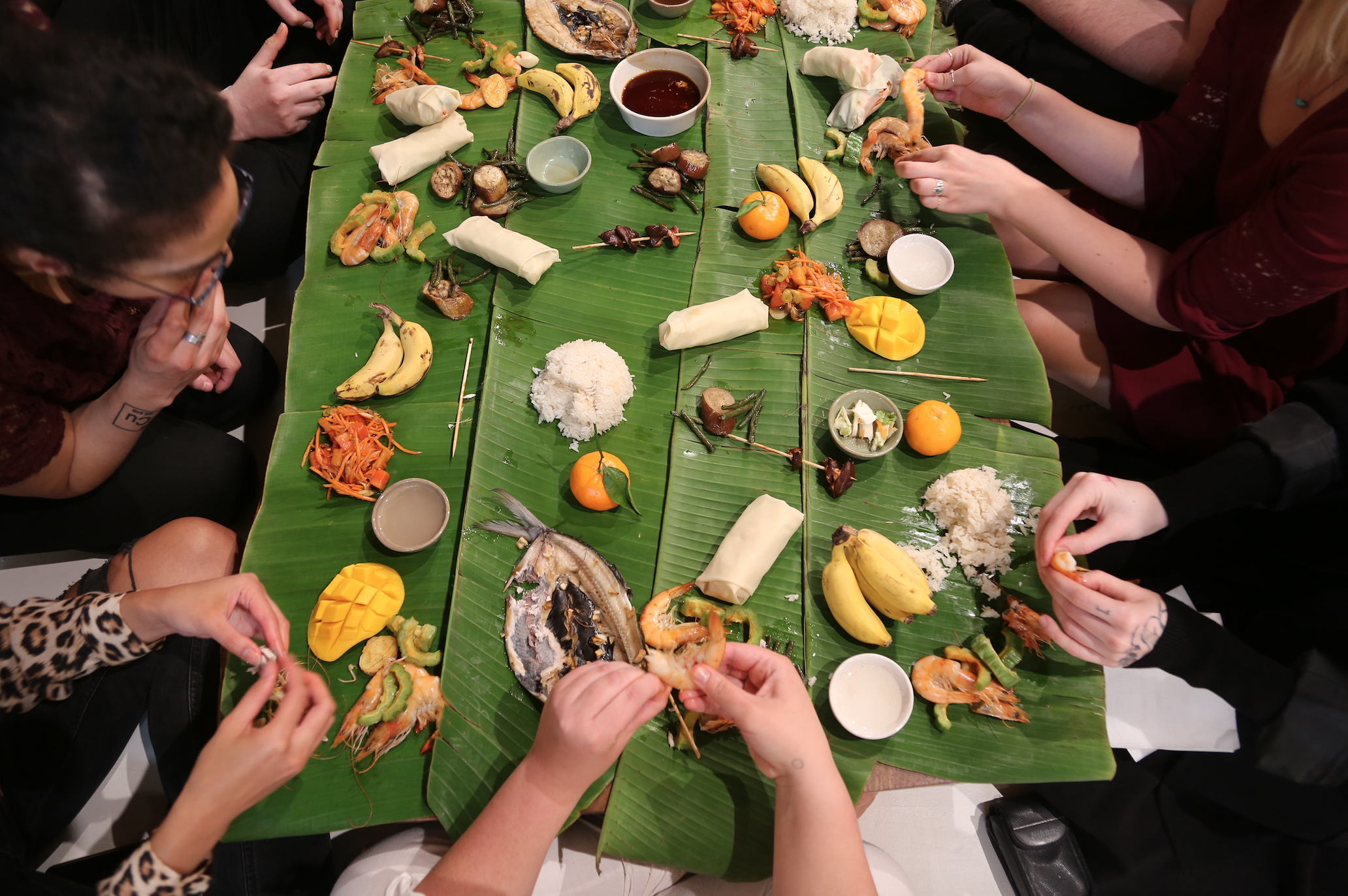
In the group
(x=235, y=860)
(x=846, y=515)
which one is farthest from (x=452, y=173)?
(x=235, y=860)

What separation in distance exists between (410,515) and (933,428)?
240cm

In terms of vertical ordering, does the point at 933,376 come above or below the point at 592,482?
above

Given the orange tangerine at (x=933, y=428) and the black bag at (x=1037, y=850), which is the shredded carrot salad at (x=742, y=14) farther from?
the black bag at (x=1037, y=850)

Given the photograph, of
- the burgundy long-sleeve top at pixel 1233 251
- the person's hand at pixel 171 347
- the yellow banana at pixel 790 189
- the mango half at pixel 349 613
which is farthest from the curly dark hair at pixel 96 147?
the burgundy long-sleeve top at pixel 1233 251

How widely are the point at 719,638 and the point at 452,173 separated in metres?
2.86

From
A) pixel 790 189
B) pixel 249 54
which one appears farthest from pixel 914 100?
pixel 249 54

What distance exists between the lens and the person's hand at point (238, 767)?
6.63 feet

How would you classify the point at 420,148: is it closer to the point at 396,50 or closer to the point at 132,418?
the point at 396,50

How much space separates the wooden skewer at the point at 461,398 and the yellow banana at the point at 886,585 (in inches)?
72.2

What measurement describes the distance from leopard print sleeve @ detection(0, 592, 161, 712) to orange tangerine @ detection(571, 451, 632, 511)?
6.09ft

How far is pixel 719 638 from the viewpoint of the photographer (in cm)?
241

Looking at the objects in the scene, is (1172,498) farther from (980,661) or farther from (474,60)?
(474,60)

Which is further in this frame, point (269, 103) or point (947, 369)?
point (269, 103)

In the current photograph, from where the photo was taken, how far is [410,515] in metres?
2.80
